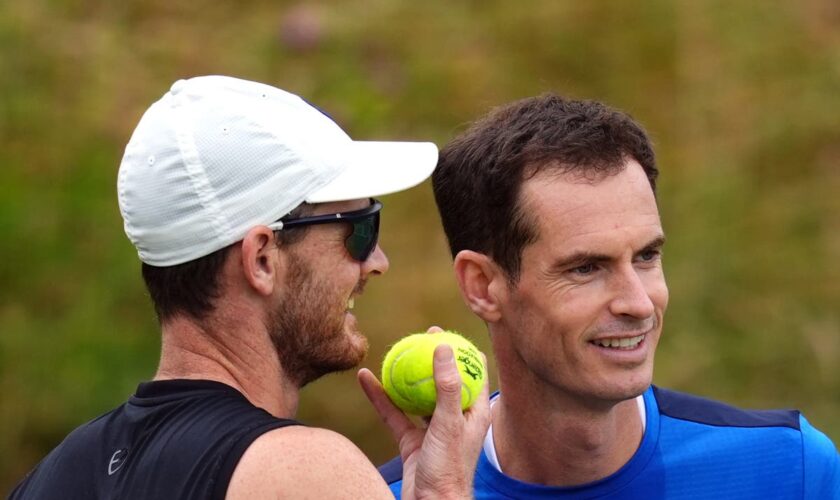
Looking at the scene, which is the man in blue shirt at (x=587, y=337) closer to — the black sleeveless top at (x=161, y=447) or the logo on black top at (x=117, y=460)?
the black sleeveless top at (x=161, y=447)

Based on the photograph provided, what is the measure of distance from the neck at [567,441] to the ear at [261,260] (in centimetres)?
103

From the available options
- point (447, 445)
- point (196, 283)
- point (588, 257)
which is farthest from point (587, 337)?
point (196, 283)

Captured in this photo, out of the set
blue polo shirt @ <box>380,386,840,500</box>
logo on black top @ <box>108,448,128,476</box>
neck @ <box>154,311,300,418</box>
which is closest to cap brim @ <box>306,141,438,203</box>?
neck @ <box>154,311,300,418</box>

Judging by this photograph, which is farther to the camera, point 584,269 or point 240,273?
point 584,269

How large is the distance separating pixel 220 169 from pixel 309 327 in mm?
427

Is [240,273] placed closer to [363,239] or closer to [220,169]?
[220,169]

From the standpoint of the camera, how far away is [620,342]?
3.73 metres

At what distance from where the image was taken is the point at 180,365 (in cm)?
323

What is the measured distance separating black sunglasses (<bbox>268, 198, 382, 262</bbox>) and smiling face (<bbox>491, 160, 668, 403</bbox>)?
55 cm

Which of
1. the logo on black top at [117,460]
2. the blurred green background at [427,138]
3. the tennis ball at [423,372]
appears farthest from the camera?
the blurred green background at [427,138]

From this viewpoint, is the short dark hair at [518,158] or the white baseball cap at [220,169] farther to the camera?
the short dark hair at [518,158]

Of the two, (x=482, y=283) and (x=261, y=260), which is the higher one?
(x=261, y=260)

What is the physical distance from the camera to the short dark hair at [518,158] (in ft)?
12.9

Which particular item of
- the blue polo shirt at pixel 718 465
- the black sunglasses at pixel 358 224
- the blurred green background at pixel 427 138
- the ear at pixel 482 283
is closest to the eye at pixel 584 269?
the ear at pixel 482 283
